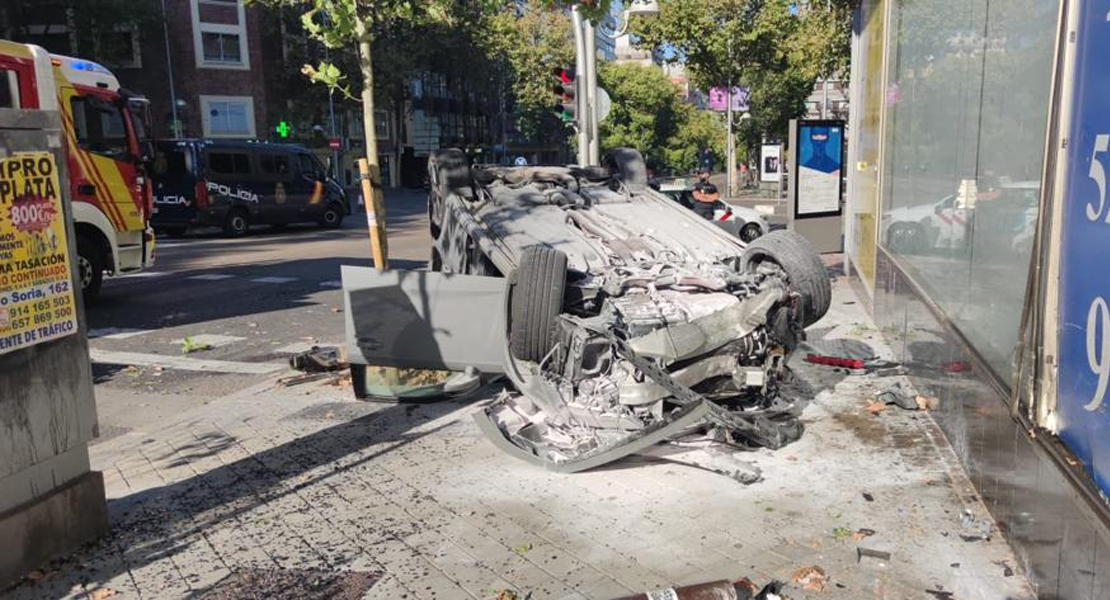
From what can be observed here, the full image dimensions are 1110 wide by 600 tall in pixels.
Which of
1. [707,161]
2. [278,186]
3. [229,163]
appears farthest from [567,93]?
[707,161]

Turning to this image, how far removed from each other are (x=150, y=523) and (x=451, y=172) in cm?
451

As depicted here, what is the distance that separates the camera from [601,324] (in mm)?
5578

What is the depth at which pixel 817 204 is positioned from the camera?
1493 centimetres

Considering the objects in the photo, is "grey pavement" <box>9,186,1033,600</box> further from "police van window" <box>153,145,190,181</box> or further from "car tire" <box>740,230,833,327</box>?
"police van window" <box>153,145,190,181</box>

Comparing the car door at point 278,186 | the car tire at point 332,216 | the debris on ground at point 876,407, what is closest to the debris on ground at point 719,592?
the debris on ground at point 876,407

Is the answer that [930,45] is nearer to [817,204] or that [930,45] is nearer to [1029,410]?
[1029,410]

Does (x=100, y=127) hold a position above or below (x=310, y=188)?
above

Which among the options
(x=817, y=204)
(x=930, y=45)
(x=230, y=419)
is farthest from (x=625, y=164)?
(x=817, y=204)

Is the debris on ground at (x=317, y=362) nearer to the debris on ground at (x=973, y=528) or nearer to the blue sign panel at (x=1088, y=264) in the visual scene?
Result: the debris on ground at (x=973, y=528)

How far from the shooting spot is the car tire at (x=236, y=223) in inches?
934

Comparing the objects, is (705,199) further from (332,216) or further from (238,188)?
(238,188)

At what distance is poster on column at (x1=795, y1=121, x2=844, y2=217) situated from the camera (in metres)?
14.5

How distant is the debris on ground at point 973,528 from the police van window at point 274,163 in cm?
2297

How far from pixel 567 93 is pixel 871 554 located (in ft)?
36.3
